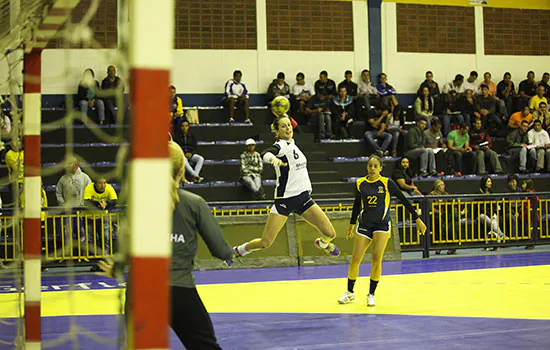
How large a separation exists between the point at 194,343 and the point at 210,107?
18142 millimetres

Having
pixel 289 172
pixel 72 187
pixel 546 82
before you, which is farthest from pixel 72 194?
pixel 546 82

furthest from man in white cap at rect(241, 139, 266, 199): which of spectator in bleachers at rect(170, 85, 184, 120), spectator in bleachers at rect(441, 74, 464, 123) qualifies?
spectator in bleachers at rect(441, 74, 464, 123)

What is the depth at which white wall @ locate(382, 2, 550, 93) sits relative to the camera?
25359mm

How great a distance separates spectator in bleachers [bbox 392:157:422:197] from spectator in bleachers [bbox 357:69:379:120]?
3088 millimetres

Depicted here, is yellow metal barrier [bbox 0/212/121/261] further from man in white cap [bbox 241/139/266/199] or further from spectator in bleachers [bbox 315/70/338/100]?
spectator in bleachers [bbox 315/70/338/100]

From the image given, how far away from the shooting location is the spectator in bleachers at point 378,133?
71.0 ft

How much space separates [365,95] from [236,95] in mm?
3835

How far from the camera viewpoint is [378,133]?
21.8 metres

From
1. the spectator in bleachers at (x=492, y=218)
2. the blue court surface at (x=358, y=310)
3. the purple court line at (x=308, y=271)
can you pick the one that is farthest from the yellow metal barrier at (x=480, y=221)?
the blue court surface at (x=358, y=310)

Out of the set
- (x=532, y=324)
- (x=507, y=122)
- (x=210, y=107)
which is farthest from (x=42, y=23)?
(x=507, y=122)

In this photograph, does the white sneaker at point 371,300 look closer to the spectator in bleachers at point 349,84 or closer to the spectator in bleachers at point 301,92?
the spectator in bleachers at point 301,92

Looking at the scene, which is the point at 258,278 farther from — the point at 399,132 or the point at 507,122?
the point at 507,122

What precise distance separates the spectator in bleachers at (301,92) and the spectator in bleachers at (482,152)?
500cm

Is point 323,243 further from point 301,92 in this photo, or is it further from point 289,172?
point 301,92
